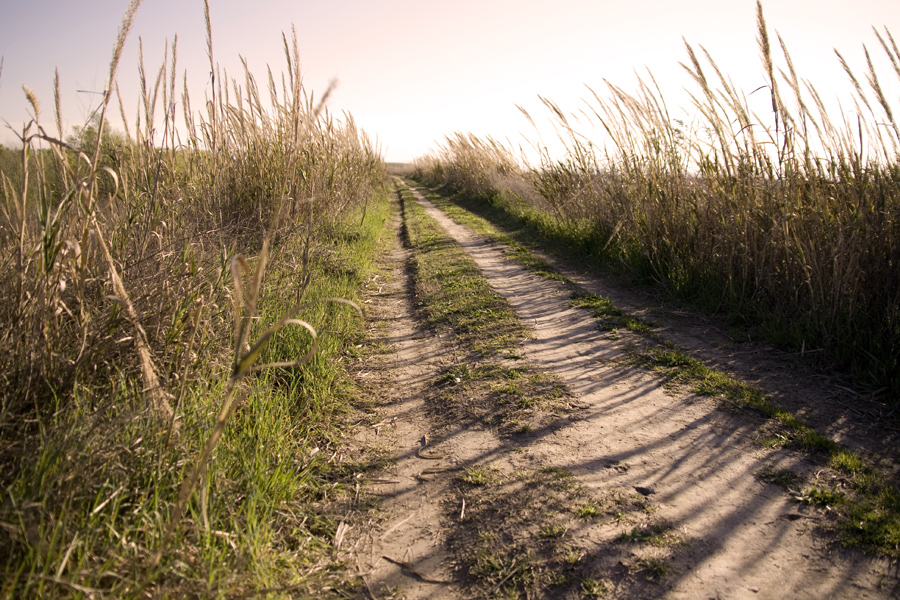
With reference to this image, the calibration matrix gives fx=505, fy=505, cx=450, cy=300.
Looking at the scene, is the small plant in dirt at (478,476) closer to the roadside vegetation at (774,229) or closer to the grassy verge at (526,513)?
the grassy verge at (526,513)

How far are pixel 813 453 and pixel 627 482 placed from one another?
99cm

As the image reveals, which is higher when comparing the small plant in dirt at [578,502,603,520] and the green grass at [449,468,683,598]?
the small plant in dirt at [578,502,603,520]

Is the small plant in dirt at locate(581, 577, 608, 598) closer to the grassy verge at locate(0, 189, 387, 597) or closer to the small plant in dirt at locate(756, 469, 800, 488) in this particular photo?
the grassy verge at locate(0, 189, 387, 597)

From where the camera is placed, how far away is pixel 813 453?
2.41m

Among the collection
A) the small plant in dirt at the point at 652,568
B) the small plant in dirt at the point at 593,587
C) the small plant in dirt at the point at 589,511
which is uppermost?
the small plant in dirt at the point at 589,511

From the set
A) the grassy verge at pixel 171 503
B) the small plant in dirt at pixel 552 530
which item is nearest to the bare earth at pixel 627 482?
the small plant in dirt at pixel 552 530

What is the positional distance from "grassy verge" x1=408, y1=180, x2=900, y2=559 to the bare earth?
9 centimetres

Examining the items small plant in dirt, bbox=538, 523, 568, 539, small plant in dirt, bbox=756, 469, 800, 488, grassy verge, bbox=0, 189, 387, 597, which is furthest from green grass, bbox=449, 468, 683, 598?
small plant in dirt, bbox=756, 469, 800, 488

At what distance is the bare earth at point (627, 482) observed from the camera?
1692 millimetres

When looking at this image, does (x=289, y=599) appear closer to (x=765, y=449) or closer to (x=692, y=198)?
(x=765, y=449)

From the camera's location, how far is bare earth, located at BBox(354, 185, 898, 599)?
5.55 ft

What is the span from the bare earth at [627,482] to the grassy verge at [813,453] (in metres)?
0.09

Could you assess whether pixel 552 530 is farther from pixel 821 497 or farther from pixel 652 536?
pixel 821 497

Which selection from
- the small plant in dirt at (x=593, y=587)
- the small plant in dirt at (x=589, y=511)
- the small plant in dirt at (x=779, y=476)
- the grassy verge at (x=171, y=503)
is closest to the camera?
the grassy verge at (x=171, y=503)
